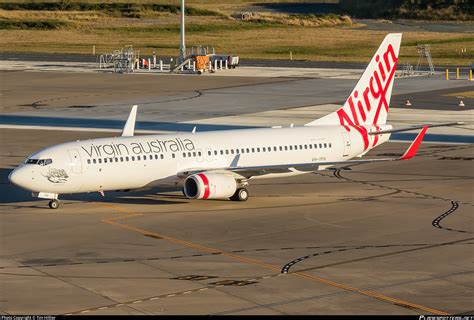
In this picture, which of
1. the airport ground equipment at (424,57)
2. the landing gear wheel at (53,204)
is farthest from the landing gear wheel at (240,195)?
the airport ground equipment at (424,57)

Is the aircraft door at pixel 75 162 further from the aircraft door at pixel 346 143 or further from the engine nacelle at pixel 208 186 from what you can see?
the aircraft door at pixel 346 143

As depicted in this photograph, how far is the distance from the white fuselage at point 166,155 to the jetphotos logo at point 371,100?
3.94 feet

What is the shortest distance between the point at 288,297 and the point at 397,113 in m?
58.5

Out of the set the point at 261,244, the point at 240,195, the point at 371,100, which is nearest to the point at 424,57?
the point at 371,100

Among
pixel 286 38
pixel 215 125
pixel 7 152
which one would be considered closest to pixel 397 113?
pixel 215 125

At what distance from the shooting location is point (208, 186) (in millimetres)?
54812

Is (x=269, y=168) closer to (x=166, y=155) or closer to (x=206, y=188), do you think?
(x=206, y=188)

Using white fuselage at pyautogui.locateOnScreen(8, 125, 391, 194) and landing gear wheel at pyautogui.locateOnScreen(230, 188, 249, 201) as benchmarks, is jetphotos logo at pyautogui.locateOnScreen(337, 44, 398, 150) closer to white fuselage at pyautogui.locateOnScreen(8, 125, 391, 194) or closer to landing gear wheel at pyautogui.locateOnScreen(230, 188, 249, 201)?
white fuselage at pyautogui.locateOnScreen(8, 125, 391, 194)

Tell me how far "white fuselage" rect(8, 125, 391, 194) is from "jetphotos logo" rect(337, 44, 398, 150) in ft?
3.94

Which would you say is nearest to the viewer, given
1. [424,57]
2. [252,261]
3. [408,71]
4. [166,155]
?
[252,261]

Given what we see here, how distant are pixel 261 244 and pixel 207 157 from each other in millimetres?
10519

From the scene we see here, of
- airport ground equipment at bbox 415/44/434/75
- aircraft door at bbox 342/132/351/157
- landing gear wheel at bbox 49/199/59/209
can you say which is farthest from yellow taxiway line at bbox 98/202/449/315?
airport ground equipment at bbox 415/44/434/75

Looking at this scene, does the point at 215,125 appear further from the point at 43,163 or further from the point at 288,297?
the point at 288,297

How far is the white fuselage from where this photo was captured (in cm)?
5403
